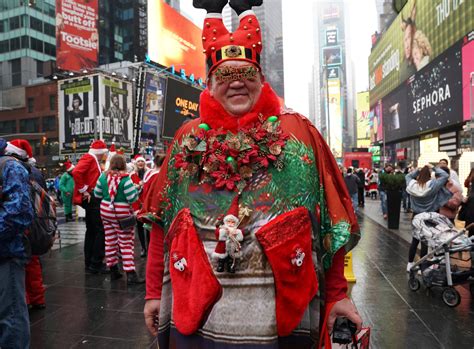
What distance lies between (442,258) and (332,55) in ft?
597

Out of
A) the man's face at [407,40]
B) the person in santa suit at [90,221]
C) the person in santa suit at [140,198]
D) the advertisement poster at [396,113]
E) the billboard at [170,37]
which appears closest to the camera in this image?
the person in santa suit at [140,198]

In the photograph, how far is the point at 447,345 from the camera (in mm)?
3625

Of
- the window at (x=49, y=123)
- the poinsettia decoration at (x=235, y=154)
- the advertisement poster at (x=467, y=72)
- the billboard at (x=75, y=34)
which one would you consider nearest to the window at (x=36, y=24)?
the window at (x=49, y=123)

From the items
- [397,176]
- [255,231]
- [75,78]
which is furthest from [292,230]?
[75,78]

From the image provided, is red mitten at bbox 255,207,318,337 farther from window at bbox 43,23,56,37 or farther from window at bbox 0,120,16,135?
window at bbox 43,23,56,37

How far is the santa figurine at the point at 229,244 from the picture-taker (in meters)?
1.62

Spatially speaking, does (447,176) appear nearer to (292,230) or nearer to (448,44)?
(292,230)

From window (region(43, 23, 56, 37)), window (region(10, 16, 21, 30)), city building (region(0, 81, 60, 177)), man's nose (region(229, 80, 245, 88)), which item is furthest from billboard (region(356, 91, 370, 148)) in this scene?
man's nose (region(229, 80, 245, 88))

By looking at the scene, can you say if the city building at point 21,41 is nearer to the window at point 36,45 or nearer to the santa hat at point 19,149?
the window at point 36,45

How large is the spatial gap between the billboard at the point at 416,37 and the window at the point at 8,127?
44836 millimetres

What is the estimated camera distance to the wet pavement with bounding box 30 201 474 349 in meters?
3.75

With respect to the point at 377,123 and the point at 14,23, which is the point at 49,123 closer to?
the point at 14,23

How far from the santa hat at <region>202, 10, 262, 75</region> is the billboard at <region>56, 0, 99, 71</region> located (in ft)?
114

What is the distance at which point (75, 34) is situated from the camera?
33.1 m
